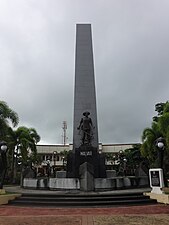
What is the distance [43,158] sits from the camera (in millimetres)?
58875

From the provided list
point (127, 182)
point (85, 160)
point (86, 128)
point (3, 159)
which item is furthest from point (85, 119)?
point (3, 159)

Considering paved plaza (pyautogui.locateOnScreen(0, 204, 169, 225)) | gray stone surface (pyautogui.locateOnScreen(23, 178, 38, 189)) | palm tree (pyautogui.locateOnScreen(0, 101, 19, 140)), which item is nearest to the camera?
paved plaza (pyautogui.locateOnScreen(0, 204, 169, 225))

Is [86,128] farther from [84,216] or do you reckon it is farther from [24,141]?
[24,141]

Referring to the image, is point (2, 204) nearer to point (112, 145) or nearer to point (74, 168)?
point (74, 168)

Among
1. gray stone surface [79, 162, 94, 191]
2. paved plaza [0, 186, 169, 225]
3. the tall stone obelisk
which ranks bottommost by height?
paved plaza [0, 186, 169, 225]

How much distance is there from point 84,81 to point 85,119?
4.10m

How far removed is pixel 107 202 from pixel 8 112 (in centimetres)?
1645

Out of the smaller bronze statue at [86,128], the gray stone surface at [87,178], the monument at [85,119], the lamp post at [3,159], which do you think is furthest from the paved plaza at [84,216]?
the smaller bronze statue at [86,128]

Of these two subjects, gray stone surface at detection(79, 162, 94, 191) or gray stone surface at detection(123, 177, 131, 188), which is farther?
gray stone surface at detection(123, 177, 131, 188)

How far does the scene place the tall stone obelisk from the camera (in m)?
18.2

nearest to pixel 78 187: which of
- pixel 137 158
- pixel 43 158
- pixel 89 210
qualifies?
pixel 89 210

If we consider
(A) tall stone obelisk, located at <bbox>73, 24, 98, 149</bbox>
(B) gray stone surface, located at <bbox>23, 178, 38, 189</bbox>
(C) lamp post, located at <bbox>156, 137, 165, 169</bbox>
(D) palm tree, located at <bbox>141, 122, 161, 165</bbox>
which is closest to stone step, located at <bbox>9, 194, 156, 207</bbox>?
(C) lamp post, located at <bbox>156, 137, 165, 169</bbox>

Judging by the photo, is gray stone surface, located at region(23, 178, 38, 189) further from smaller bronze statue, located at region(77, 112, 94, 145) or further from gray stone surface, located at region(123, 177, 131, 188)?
gray stone surface, located at region(123, 177, 131, 188)

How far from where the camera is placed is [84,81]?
64.6 ft
